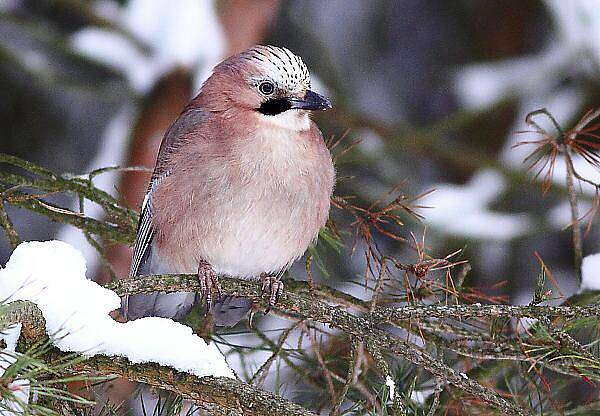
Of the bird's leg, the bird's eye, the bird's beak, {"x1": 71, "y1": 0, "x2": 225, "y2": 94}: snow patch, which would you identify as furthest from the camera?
{"x1": 71, "y1": 0, "x2": 225, "y2": 94}: snow patch

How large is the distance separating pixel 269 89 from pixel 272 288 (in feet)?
2.03

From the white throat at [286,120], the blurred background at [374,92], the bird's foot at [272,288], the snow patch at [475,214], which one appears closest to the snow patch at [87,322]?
the bird's foot at [272,288]

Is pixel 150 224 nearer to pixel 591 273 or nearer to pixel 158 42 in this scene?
pixel 591 273

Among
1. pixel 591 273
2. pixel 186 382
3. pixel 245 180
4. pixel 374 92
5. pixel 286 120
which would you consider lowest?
pixel 186 382

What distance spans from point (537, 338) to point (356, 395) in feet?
2.00

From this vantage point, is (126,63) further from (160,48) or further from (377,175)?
(377,175)

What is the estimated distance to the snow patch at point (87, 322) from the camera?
5.44 feet

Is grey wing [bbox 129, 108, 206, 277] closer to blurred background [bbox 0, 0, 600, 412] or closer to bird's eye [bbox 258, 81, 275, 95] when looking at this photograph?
bird's eye [bbox 258, 81, 275, 95]

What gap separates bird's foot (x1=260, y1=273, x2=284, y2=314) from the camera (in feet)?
7.39

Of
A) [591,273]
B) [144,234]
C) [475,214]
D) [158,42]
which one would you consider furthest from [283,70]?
[475,214]

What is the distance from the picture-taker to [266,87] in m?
2.71

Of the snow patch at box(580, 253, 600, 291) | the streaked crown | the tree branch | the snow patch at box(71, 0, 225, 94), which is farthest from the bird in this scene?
the snow patch at box(71, 0, 225, 94)

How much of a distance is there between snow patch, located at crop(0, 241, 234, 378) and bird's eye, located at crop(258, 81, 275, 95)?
1.08 metres

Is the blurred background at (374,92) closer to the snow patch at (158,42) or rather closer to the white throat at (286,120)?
the snow patch at (158,42)
